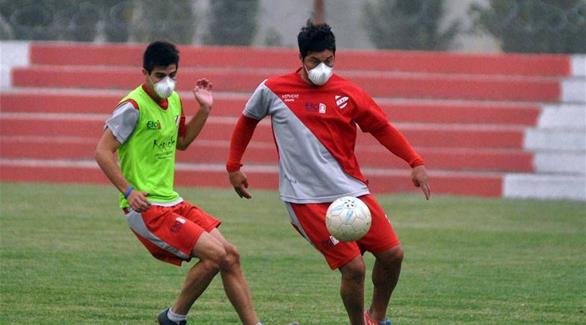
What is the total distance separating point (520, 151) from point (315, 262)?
8720 mm

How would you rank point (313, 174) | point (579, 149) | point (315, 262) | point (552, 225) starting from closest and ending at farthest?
point (313, 174) → point (315, 262) → point (552, 225) → point (579, 149)

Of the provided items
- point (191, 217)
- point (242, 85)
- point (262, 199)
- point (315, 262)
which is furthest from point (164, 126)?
point (242, 85)

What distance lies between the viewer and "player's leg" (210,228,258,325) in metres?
7.91

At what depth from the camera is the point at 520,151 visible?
803 inches

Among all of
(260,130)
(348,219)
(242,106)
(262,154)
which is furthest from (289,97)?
(242,106)

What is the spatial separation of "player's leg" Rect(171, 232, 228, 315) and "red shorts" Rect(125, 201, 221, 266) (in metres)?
0.05

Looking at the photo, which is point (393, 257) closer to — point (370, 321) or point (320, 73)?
point (370, 321)

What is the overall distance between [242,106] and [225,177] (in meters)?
1.62

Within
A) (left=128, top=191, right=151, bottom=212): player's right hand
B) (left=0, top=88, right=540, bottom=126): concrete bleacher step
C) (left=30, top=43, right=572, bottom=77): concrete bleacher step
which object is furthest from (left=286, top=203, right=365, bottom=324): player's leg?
(left=30, top=43, right=572, bottom=77): concrete bleacher step

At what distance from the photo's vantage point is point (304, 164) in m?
8.12

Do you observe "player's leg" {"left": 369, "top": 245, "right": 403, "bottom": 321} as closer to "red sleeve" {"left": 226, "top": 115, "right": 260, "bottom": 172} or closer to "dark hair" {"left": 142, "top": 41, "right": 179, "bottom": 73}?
"red sleeve" {"left": 226, "top": 115, "right": 260, "bottom": 172}

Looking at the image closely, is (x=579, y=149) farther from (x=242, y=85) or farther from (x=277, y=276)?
(x=277, y=276)

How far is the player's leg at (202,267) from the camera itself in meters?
7.90

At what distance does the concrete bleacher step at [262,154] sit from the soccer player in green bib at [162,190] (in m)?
12.5
